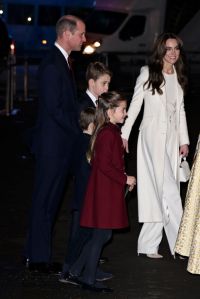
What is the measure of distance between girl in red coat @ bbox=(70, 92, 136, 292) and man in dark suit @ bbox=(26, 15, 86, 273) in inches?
16.8

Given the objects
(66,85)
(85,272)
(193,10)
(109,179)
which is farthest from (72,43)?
(193,10)

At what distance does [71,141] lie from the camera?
8477 millimetres

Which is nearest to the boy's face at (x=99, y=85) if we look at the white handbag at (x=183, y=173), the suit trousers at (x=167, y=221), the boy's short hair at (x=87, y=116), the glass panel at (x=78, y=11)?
the boy's short hair at (x=87, y=116)

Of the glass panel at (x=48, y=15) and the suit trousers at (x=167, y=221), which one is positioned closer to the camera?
the suit trousers at (x=167, y=221)

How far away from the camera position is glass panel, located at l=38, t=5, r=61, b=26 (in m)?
44.4

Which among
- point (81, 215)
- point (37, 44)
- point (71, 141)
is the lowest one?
point (81, 215)

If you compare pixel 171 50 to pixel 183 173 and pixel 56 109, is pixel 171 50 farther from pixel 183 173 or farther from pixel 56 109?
pixel 56 109

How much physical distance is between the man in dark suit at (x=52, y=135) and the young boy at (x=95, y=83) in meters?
0.11

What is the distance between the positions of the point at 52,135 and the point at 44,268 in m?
1.01

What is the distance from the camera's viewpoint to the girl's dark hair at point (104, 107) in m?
7.88

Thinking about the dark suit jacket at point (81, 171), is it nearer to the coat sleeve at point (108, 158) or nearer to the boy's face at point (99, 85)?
the boy's face at point (99, 85)

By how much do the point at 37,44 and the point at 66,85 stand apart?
3595 centimetres

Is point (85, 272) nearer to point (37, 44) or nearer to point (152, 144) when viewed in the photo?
point (152, 144)

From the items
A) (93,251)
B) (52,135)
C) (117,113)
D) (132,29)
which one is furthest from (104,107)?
(132,29)
